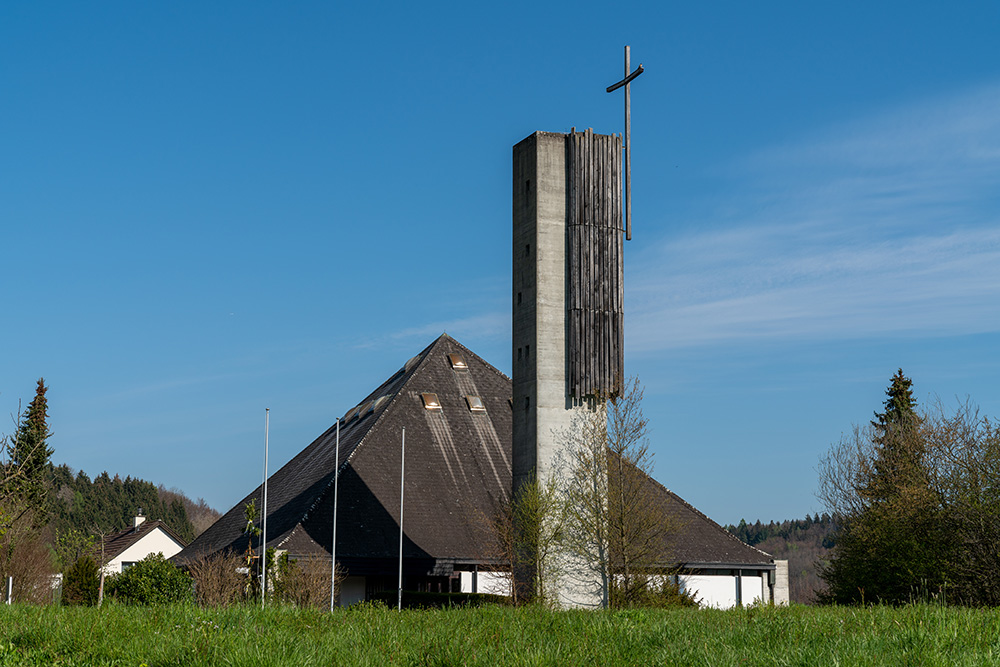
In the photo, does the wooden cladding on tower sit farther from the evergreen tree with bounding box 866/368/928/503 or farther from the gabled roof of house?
the gabled roof of house

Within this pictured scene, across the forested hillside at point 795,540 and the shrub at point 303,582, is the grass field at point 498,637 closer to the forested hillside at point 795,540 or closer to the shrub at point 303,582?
the shrub at point 303,582

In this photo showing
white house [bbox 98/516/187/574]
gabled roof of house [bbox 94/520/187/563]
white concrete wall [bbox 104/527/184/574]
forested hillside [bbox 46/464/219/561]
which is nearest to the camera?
gabled roof of house [bbox 94/520/187/563]

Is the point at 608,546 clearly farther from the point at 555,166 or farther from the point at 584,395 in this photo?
the point at 555,166

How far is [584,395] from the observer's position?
37.0 metres

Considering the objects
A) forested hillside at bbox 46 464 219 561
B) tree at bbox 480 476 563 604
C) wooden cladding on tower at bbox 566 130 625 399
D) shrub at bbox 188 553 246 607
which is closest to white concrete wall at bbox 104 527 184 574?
forested hillside at bbox 46 464 219 561

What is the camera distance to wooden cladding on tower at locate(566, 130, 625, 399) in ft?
122

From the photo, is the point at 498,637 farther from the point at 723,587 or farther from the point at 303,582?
the point at 723,587

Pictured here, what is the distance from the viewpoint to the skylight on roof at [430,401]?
48.1 metres

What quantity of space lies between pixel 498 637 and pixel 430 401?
3787 cm

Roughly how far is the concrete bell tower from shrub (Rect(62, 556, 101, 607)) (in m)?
20.1

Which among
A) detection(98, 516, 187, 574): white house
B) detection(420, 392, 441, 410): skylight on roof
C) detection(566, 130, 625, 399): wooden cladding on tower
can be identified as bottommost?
detection(98, 516, 187, 574): white house

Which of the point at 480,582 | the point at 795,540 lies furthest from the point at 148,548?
the point at 795,540

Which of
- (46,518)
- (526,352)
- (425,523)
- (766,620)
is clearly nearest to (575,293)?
(526,352)

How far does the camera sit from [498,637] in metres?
10.6
